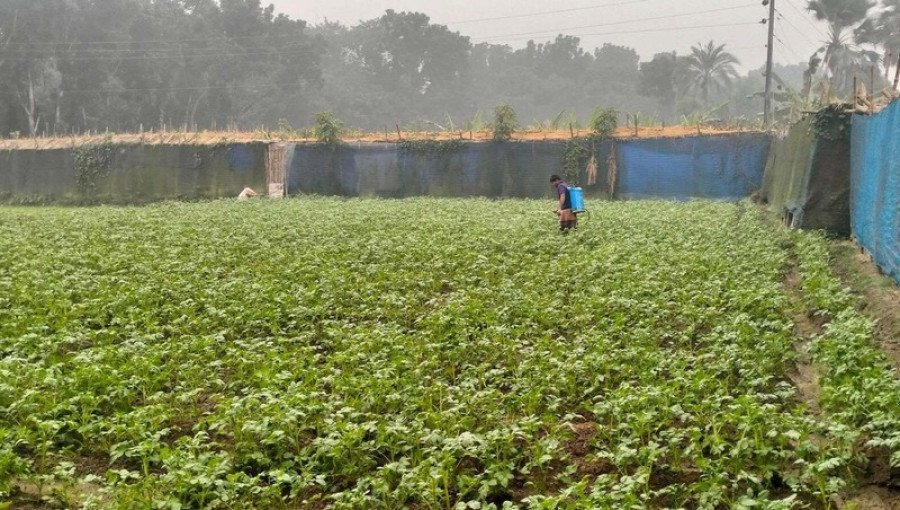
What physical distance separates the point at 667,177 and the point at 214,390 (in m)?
23.0

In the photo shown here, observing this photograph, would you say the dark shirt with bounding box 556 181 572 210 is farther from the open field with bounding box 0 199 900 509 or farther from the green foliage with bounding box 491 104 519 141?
the green foliage with bounding box 491 104 519 141

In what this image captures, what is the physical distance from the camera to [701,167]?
88.3 ft

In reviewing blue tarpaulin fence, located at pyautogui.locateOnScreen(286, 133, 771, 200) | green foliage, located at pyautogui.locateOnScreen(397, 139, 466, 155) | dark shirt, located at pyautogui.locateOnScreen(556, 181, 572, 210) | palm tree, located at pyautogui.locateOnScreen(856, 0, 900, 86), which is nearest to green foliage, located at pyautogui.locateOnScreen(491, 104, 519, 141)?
blue tarpaulin fence, located at pyautogui.locateOnScreen(286, 133, 771, 200)

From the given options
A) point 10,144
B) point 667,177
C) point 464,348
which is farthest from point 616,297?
point 10,144

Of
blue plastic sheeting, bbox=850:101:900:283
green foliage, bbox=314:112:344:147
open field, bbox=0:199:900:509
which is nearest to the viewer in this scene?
open field, bbox=0:199:900:509

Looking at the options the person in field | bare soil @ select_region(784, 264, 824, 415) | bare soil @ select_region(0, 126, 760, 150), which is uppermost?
bare soil @ select_region(0, 126, 760, 150)

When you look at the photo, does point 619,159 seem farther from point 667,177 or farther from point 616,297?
point 616,297

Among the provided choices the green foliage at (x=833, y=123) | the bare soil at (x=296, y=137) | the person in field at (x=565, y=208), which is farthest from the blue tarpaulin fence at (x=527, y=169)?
the person in field at (x=565, y=208)

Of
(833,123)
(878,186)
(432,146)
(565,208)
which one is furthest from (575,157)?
(878,186)

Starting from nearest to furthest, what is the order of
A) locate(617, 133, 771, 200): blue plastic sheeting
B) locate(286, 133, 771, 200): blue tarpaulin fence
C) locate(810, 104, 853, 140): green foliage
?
locate(810, 104, 853, 140): green foliage → locate(617, 133, 771, 200): blue plastic sheeting → locate(286, 133, 771, 200): blue tarpaulin fence

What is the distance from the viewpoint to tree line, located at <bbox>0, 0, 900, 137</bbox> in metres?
45.4

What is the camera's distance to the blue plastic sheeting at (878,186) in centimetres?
910

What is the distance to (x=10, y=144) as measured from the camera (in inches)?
1318

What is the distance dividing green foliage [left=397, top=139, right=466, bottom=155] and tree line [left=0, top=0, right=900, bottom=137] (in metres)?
2.06
